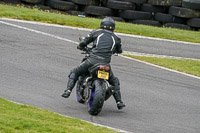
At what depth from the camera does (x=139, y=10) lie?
60.1ft

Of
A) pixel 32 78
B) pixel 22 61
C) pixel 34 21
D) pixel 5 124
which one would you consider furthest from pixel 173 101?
pixel 34 21

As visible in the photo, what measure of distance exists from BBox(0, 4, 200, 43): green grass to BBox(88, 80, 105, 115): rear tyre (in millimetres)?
7951

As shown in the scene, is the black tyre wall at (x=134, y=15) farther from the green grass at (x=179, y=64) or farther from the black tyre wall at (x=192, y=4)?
the green grass at (x=179, y=64)

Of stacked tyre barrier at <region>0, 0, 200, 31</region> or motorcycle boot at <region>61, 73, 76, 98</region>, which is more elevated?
stacked tyre barrier at <region>0, 0, 200, 31</region>

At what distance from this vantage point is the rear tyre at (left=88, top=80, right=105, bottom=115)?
8352mm

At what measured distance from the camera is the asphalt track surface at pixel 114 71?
28.4 ft

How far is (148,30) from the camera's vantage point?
16.9 metres

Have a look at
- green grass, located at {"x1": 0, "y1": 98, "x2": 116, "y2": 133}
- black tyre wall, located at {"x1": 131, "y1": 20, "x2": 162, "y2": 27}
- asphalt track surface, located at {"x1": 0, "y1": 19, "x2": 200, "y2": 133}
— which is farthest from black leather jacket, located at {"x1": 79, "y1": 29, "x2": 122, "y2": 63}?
black tyre wall, located at {"x1": 131, "y1": 20, "x2": 162, "y2": 27}

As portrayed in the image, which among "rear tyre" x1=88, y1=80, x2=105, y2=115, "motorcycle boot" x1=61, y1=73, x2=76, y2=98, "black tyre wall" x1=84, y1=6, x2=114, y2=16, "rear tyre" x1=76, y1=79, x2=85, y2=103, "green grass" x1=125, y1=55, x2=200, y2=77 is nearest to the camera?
"rear tyre" x1=88, y1=80, x2=105, y2=115

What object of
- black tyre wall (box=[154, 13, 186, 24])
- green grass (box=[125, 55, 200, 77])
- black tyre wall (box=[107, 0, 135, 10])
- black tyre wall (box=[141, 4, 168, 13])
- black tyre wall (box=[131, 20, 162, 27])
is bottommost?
green grass (box=[125, 55, 200, 77])

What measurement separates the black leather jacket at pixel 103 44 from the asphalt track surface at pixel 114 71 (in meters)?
0.97

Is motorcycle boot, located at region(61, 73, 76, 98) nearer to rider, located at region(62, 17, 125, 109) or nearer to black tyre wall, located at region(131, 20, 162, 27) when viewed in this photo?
rider, located at region(62, 17, 125, 109)

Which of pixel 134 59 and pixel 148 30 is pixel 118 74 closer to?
pixel 134 59

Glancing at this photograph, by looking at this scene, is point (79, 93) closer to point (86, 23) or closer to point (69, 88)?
point (69, 88)
